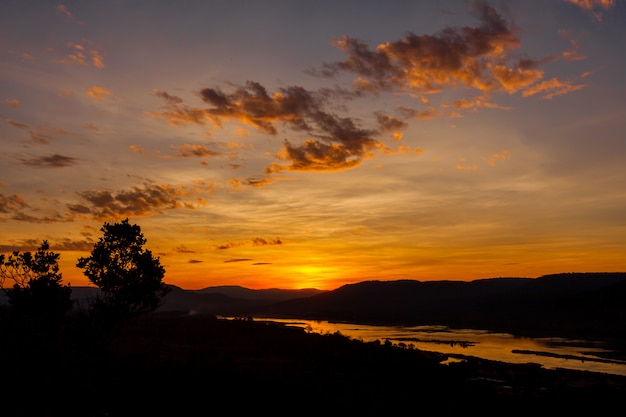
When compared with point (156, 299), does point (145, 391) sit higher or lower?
lower

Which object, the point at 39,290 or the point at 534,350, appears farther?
the point at 534,350

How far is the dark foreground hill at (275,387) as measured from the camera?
82.7ft

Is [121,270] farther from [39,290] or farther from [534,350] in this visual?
[534,350]

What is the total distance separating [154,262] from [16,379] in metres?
14.1

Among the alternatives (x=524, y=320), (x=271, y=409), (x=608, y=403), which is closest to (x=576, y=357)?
(x=608, y=403)

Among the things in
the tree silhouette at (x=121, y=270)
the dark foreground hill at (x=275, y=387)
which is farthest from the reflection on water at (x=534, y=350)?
the tree silhouette at (x=121, y=270)

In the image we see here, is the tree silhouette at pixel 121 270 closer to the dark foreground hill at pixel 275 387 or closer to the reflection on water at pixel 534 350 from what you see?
the dark foreground hill at pixel 275 387

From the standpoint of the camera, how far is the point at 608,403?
33188 mm

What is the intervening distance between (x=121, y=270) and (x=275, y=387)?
48.4ft

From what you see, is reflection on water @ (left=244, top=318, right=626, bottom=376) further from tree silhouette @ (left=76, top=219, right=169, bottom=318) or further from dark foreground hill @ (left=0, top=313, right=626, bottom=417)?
tree silhouette @ (left=76, top=219, right=169, bottom=318)

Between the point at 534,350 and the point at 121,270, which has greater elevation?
the point at 121,270

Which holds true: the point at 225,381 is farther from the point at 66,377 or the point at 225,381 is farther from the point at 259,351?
Result: the point at 259,351

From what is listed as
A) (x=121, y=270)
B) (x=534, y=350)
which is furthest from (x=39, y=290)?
(x=534, y=350)

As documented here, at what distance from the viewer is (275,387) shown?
32.4 m
